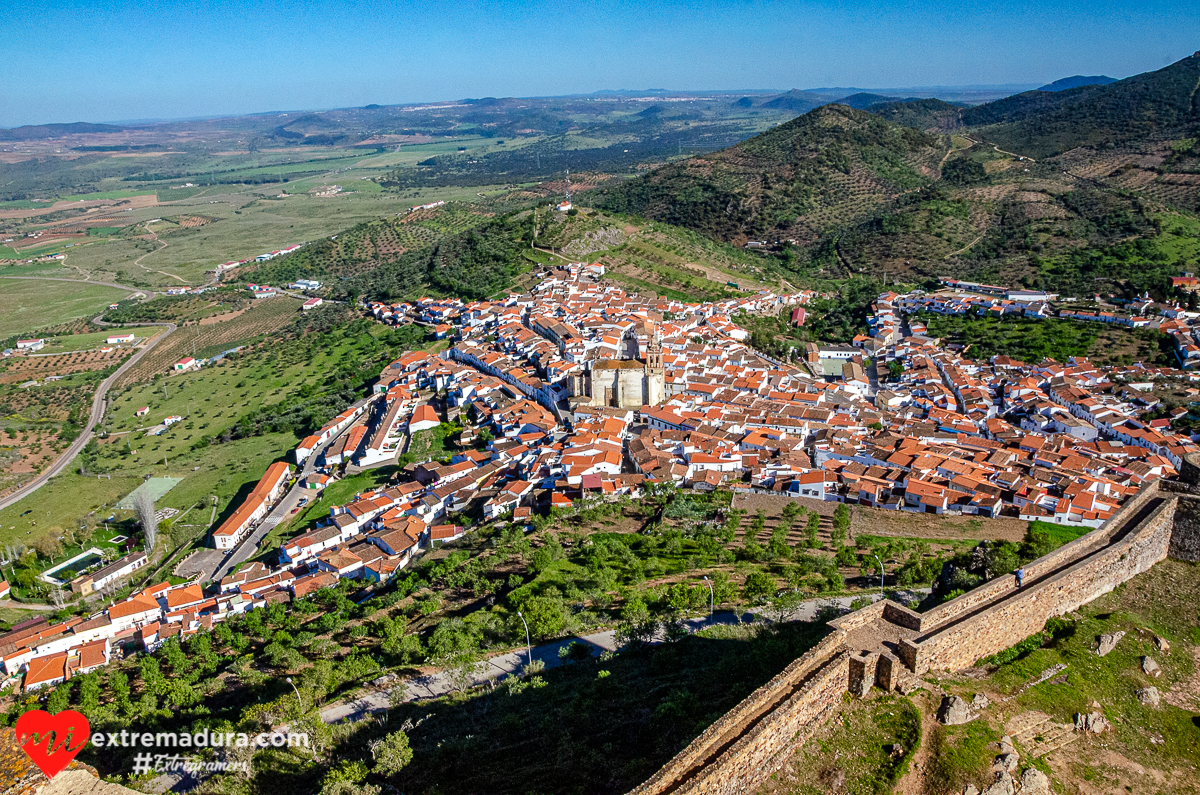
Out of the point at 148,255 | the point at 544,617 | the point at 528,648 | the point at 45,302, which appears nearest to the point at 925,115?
the point at 148,255

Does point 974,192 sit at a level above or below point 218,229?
above

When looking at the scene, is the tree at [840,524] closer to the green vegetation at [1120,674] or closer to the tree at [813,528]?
the tree at [813,528]

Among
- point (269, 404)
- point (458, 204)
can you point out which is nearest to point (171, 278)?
point (458, 204)

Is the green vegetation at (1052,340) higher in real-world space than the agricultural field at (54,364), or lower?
higher

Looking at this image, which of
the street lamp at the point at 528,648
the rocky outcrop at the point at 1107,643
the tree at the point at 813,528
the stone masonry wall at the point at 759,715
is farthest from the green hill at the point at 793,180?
the stone masonry wall at the point at 759,715

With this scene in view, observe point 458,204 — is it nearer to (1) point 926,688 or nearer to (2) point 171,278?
(2) point 171,278

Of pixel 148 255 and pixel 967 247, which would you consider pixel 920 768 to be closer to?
pixel 967 247
